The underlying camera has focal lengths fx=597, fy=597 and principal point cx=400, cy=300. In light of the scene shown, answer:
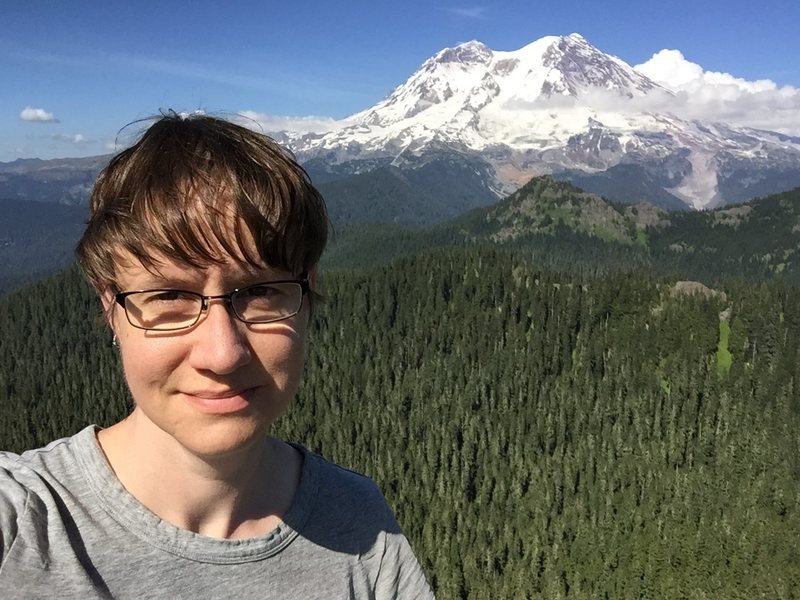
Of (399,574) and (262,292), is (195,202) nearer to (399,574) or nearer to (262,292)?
(262,292)

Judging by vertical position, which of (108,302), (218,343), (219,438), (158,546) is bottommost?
(158,546)

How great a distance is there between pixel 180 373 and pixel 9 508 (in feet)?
5.73

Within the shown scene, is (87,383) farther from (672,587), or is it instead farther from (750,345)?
(750,345)

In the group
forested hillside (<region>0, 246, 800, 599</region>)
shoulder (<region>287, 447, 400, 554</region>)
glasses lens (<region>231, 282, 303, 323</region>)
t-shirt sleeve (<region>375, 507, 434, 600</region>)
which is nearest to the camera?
glasses lens (<region>231, 282, 303, 323</region>)

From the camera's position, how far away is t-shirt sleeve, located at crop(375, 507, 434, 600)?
7.02 meters

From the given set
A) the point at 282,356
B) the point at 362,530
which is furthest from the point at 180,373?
the point at 362,530

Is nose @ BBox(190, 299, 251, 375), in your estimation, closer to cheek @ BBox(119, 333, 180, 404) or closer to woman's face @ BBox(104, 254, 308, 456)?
woman's face @ BBox(104, 254, 308, 456)

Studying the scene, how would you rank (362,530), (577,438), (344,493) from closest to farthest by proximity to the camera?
(362,530) → (344,493) → (577,438)

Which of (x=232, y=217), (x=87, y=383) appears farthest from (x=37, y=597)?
(x=87, y=383)

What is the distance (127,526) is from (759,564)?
361ft

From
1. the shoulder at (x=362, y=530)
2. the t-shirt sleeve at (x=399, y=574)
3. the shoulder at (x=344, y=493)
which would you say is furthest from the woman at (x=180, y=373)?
the t-shirt sleeve at (x=399, y=574)

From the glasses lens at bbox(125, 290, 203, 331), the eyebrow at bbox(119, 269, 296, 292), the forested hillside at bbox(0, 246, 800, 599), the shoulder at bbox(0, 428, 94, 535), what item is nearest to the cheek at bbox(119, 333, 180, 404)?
the glasses lens at bbox(125, 290, 203, 331)

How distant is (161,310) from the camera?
5.47m

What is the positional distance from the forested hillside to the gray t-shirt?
93786 millimetres
